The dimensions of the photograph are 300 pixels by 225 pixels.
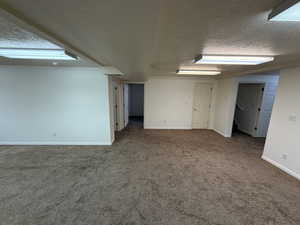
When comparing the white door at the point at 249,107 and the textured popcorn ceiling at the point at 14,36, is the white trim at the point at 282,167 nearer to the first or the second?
the white door at the point at 249,107

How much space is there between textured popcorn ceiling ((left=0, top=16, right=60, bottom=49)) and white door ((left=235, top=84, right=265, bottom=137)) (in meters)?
6.28

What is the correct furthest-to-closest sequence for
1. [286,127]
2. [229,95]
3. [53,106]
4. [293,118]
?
[229,95] < [53,106] < [286,127] < [293,118]

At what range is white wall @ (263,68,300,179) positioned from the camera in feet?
8.51

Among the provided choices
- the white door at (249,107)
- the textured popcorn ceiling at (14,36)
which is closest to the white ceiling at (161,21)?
the textured popcorn ceiling at (14,36)

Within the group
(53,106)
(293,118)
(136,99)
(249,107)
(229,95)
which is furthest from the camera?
(136,99)

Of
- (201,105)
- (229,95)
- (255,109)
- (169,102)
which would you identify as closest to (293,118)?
(229,95)

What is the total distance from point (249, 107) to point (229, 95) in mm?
1365

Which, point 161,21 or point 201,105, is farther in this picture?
point 201,105

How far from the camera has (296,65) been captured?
255 centimetres

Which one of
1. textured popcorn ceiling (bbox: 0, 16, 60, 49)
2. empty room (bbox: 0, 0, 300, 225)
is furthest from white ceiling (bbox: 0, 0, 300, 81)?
textured popcorn ceiling (bbox: 0, 16, 60, 49)

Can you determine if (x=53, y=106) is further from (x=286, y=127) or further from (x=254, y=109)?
(x=254, y=109)

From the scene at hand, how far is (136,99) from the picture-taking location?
8227mm

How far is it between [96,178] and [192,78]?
487 centimetres

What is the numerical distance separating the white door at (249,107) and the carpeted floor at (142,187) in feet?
5.96
